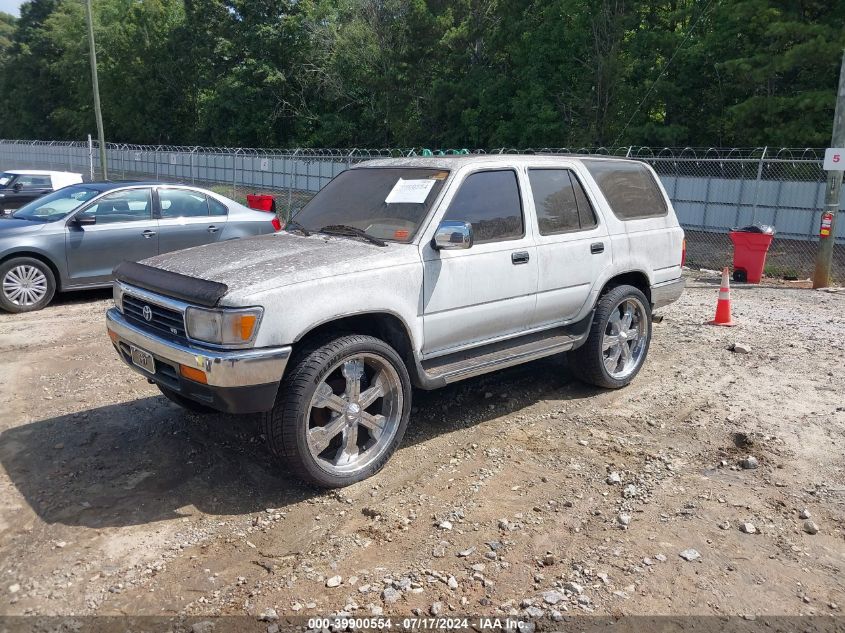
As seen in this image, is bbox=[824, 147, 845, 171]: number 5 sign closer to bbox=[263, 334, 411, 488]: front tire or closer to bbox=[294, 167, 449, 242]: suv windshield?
bbox=[294, 167, 449, 242]: suv windshield

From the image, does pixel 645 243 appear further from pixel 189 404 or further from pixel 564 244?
pixel 189 404

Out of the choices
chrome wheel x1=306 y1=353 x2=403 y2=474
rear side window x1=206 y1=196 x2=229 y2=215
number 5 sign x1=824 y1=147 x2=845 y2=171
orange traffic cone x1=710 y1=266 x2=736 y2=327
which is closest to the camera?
chrome wheel x1=306 y1=353 x2=403 y2=474

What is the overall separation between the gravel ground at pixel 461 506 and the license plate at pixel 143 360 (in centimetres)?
70

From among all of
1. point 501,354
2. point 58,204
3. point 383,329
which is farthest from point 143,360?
point 58,204

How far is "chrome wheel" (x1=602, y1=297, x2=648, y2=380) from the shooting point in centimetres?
616

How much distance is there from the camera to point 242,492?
434 cm

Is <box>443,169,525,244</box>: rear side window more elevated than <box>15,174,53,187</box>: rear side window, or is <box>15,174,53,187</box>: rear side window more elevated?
<box>443,169,525,244</box>: rear side window

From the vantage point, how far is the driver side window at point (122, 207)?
9.26m

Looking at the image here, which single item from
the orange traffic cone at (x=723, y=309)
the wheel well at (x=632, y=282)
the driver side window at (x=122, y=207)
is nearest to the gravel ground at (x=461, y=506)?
the wheel well at (x=632, y=282)

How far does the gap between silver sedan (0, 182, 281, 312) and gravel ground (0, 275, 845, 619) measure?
2.84m

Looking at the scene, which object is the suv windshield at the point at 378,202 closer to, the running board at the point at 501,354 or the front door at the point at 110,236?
the running board at the point at 501,354

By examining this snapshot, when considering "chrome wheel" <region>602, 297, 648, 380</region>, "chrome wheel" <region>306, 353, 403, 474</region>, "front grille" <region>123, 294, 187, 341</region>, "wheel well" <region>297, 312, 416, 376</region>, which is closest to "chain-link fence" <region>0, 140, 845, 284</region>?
"chrome wheel" <region>602, 297, 648, 380</region>

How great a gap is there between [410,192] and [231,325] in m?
1.73

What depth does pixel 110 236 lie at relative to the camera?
30.2ft
